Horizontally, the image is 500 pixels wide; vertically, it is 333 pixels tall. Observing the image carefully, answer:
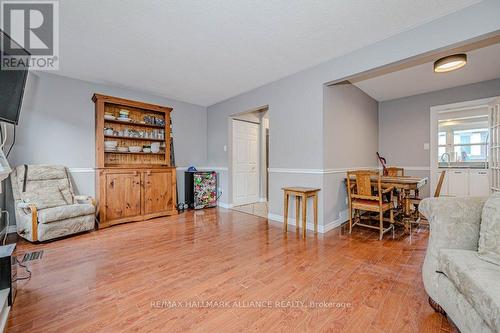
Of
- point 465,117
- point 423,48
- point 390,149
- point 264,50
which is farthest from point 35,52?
point 465,117

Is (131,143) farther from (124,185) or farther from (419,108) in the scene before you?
(419,108)

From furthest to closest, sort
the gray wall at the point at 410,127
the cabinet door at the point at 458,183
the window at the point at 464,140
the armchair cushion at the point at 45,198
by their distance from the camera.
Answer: the window at the point at 464,140 < the cabinet door at the point at 458,183 < the gray wall at the point at 410,127 < the armchair cushion at the point at 45,198

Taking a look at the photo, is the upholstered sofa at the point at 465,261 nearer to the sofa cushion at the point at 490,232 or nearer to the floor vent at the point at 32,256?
the sofa cushion at the point at 490,232

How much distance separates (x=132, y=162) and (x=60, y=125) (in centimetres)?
124

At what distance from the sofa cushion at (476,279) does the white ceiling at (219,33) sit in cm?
217

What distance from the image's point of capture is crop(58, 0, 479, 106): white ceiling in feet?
6.64

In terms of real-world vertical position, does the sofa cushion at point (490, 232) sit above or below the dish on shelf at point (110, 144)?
below

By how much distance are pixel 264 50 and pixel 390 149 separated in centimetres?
383

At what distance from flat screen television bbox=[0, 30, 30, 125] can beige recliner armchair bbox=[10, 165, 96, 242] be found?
1380mm

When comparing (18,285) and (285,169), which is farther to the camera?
(285,169)

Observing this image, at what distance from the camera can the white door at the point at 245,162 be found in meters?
5.11

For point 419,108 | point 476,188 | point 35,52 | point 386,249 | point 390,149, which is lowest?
point 386,249

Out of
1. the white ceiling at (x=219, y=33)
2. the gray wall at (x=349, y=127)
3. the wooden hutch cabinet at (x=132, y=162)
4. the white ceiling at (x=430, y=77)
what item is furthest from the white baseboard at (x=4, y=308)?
the white ceiling at (x=430, y=77)

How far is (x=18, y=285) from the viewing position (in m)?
1.83
